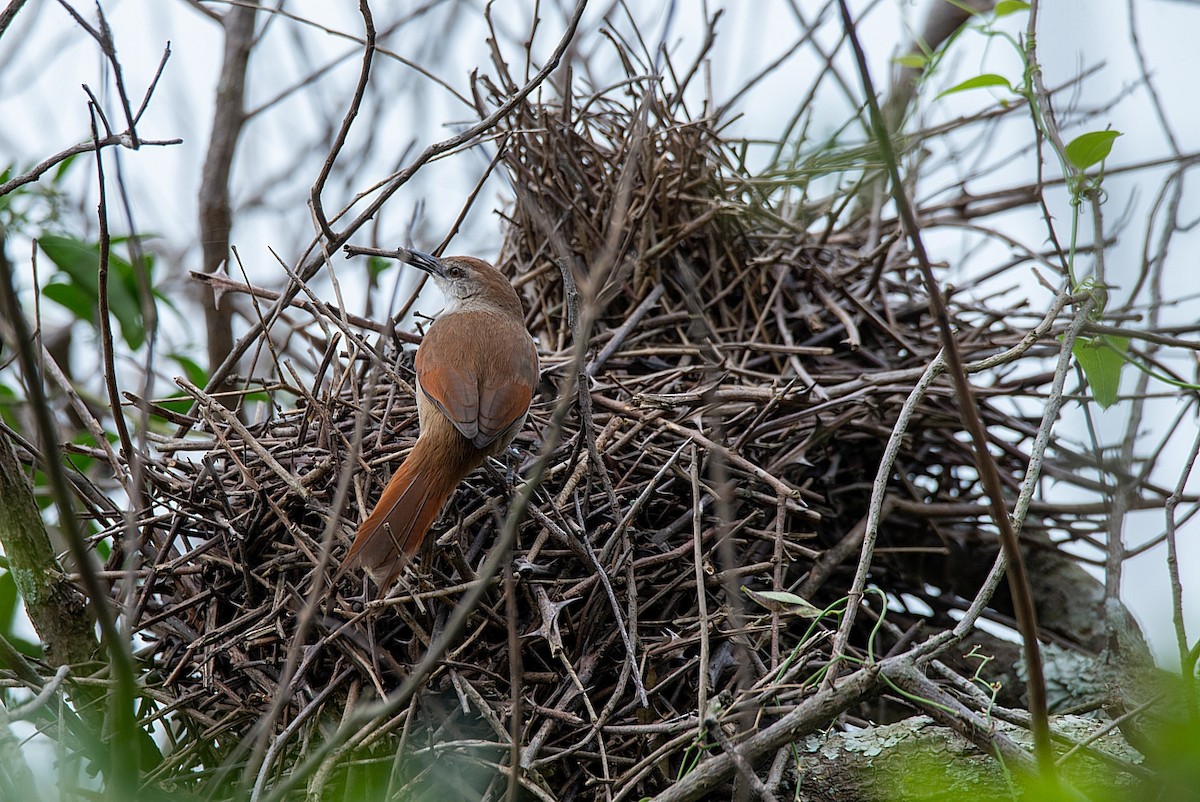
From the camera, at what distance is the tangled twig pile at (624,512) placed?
244 centimetres

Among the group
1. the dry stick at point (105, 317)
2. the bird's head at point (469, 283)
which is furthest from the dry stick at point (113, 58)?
the bird's head at point (469, 283)

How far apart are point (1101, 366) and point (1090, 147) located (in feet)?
1.66

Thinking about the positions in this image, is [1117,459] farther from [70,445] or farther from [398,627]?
[70,445]

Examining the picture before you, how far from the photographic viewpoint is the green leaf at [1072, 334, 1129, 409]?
2.33 metres

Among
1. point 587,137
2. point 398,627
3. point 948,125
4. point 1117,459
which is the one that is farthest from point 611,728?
point 948,125

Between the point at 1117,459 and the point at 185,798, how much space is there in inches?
88.2

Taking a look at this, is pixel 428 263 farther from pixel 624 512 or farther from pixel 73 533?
pixel 73 533

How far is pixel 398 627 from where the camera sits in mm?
2656

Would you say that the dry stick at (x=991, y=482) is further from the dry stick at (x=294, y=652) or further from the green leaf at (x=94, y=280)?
the green leaf at (x=94, y=280)

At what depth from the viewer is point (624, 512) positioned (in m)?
2.79

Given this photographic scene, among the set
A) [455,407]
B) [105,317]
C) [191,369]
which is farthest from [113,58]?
[191,369]

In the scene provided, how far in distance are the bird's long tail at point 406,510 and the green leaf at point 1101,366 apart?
5.24 ft

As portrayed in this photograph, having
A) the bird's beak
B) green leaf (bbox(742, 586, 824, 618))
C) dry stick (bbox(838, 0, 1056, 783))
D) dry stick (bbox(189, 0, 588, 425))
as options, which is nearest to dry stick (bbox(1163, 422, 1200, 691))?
dry stick (bbox(838, 0, 1056, 783))

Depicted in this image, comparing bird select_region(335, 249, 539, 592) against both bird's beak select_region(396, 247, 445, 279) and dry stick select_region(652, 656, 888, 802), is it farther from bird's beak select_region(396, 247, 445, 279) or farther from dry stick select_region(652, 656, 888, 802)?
dry stick select_region(652, 656, 888, 802)
